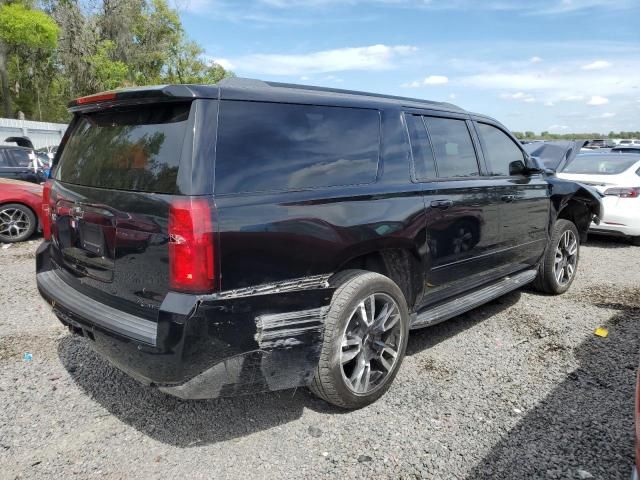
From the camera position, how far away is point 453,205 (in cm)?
361

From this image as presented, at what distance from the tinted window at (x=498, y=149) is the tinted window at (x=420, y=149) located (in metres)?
0.90

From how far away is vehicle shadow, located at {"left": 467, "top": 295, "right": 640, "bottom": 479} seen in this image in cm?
253

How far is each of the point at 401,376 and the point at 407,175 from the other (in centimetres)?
142

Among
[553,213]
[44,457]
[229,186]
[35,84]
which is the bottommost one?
[44,457]

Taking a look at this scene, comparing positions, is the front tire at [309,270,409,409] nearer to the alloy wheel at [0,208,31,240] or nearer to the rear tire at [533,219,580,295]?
the rear tire at [533,219,580,295]

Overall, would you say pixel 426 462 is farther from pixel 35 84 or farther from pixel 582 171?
pixel 35 84

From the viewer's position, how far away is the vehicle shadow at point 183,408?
9.44ft

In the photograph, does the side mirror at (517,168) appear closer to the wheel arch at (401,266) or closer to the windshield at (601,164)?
the wheel arch at (401,266)

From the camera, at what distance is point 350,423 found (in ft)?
9.70

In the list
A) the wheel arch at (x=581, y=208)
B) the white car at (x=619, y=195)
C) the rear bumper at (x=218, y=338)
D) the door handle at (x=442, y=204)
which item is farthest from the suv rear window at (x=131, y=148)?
the white car at (x=619, y=195)

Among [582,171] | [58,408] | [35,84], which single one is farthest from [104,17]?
[58,408]

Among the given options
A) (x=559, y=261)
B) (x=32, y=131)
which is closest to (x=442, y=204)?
(x=559, y=261)

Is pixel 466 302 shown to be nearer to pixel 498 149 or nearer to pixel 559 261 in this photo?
pixel 498 149

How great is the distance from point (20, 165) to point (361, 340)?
9.07 m
